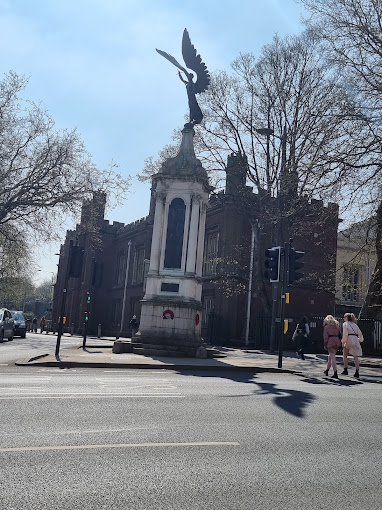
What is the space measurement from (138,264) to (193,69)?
32.2 metres

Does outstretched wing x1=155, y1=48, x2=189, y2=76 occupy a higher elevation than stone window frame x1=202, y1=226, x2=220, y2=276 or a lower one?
higher

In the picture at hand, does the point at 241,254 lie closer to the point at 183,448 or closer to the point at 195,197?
the point at 195,197

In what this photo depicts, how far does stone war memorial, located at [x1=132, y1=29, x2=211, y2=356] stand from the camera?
18922 millimetres

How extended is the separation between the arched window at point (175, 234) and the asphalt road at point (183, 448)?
33.7ft

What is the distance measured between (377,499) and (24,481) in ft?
9.02

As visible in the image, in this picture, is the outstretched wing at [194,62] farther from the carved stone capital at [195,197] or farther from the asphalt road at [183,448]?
the asphalt road at [183,448]

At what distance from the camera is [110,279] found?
189 feet

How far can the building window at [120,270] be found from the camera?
54.8 m

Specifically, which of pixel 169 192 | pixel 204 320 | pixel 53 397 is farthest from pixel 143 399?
pixel 204 320

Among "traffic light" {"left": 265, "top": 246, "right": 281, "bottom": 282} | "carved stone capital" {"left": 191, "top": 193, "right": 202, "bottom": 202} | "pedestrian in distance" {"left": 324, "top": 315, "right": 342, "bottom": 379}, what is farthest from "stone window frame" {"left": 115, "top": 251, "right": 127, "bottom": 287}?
"pedestrian in distance" {"left": 324, "top": 315, "right": 342, "bottom": 379}

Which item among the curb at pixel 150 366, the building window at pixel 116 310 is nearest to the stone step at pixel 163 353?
the curb at pixel 150 366

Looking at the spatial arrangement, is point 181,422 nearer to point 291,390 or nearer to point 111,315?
point 291,390

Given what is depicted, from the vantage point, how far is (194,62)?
827 inches

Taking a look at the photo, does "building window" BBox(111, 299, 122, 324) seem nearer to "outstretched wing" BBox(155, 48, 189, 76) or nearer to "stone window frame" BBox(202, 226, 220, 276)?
"stone window frame" BBox(202, 226, 220, 276)
